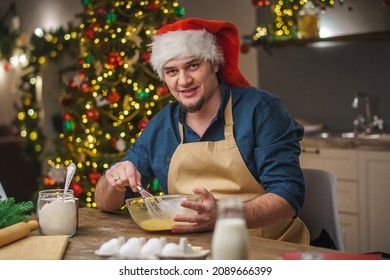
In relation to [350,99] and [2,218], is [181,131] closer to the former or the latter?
[2,218]

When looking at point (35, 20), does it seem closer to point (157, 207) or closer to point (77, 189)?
point (77, 189)

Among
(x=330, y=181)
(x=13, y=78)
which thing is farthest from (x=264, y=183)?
(x=13, y=78)

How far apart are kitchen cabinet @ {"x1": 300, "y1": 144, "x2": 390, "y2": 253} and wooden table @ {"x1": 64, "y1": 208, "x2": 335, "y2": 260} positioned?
6.18ft

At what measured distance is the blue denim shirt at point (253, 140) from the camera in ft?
6.23

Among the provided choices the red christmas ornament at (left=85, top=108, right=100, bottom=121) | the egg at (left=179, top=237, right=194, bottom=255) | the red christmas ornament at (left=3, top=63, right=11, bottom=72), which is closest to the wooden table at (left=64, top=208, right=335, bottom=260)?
the egg at (left=179, top=237, right=194, bottom=255)

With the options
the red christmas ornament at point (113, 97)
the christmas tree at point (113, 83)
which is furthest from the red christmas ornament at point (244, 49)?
the red christmas ornament at point (113, 97)

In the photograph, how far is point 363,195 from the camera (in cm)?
353

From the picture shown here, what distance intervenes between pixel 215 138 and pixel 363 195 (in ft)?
5.60

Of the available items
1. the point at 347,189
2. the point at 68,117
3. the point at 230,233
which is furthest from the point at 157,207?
the point at 347,189

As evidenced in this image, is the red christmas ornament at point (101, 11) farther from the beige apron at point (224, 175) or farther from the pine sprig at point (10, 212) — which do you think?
the pine sprig at point (10, 212)

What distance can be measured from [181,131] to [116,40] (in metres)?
1.35

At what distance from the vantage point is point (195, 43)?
203cm

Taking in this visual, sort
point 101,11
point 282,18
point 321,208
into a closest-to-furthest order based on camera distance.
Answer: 1. point 321,208
2. point 101,11
3. point 282,18

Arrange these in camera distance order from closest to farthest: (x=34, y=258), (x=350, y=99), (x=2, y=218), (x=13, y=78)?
(x=34, y=258), (x=2, y=218), (x=350, y=99), (x=13, y=78)
